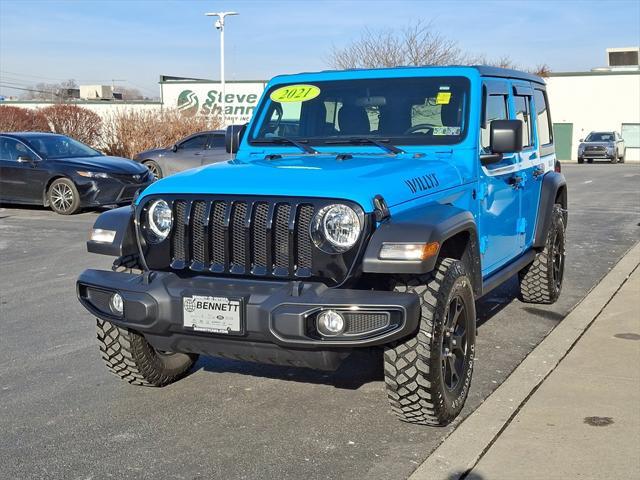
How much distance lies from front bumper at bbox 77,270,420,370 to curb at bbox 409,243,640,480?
68 centimetres

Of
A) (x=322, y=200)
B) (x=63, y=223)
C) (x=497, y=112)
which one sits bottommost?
(x=63, y=223)

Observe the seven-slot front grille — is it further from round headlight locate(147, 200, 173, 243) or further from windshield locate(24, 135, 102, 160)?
windshield locate(24, 135, 102, 160)

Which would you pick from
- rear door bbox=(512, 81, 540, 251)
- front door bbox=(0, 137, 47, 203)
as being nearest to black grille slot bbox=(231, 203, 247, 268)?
rear door bbox=(512, 81, 540, 251)

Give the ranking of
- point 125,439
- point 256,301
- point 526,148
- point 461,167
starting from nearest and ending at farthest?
point 256,301 → point 125,439 → point 461,167 → point 526,148

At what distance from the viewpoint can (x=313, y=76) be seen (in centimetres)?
587

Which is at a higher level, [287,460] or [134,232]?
[134,232]

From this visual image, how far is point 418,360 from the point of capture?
4.06 meters

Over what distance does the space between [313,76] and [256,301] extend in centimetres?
247

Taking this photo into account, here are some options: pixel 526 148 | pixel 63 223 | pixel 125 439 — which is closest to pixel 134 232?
pixel 125 439

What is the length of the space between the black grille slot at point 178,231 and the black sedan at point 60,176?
10295 millimetres

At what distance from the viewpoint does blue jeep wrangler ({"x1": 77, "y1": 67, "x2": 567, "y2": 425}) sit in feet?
12.7

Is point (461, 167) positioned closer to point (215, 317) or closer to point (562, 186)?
point (215, 317)

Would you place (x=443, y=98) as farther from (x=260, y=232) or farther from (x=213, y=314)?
(x=213, y=314)

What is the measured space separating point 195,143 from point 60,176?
5910 millimetres
